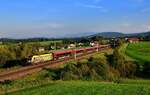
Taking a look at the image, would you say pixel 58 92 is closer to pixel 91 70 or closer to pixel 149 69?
pixel 91 70

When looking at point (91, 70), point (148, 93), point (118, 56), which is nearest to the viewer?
point (148, 93)

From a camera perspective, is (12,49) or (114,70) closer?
(114,70)

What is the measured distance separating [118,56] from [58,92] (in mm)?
41232

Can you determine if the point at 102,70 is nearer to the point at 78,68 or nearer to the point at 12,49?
the point at 78,68

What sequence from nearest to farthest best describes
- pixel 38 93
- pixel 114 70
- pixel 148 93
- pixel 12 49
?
pixel 148 93 → pixel 38 93 → pixel 114 70 → pixel 12 49

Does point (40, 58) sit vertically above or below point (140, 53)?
above

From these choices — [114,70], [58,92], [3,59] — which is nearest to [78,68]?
[114,70]

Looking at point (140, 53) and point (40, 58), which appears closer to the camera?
point (40, 58)

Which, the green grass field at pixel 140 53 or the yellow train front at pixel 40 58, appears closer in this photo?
the yellow train front at pixel 40 58

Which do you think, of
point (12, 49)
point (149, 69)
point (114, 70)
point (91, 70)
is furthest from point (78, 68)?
point (12, 49)

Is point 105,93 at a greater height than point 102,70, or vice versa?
point 105,93

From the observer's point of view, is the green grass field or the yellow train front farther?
the green grass field

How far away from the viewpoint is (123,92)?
1922 cm

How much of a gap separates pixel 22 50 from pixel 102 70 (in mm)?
54760
